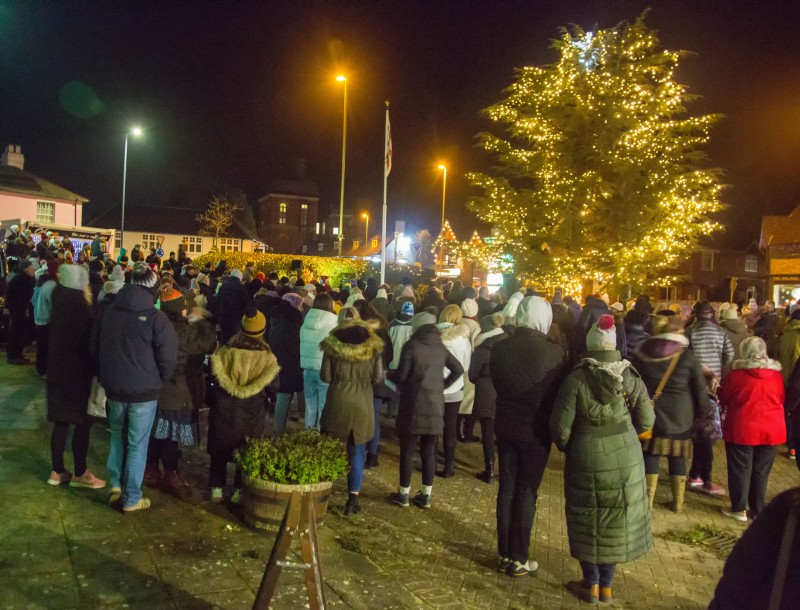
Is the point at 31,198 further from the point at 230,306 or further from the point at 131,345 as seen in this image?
the point at 131,345

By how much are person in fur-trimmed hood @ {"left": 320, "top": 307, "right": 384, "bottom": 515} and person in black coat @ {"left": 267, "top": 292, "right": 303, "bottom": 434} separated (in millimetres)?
2230

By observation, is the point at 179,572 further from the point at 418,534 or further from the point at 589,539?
the point at 589,539

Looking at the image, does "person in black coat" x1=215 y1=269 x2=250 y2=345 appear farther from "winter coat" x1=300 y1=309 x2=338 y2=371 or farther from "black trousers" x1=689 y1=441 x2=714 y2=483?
"black trousers" x1=689 y1=441 x2=714 y2=483

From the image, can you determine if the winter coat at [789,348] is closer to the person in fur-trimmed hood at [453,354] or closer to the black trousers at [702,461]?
the black trousers at [702,461]

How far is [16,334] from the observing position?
13.0 m

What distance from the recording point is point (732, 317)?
34.5 ft

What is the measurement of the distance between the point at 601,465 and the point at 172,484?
426 centimetres

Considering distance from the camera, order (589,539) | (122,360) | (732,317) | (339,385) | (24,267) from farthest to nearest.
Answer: (24,267) → (732,317) → (339,385) → (122,360) → (589,539)

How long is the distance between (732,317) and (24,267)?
12.7 meters

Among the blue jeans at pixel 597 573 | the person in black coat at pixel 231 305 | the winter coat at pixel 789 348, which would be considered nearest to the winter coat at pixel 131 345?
the blue jeans at pixel 597 573

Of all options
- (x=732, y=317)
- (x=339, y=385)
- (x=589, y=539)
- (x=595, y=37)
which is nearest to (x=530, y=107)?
(x=595, y=37)

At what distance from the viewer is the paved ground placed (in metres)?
4.80

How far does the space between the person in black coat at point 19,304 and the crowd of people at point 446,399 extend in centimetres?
675

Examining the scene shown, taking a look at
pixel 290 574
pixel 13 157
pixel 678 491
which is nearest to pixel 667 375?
A: pixel 678 491
